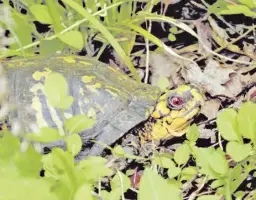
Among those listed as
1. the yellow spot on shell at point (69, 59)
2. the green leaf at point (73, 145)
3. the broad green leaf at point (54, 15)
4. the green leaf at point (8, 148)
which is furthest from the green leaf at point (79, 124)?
the broad green leaf at point (54, 15)

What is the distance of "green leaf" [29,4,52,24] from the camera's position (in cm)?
138

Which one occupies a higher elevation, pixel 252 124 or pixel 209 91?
pixel 252 124

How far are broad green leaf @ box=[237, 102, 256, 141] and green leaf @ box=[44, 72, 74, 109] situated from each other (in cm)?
35

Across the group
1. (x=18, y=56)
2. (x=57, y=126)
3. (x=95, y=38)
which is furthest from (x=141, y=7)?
(x=57, y=126)

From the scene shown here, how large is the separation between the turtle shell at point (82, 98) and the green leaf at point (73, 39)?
0.03 metres

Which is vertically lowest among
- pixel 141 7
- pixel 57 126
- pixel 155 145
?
pixel 155 145

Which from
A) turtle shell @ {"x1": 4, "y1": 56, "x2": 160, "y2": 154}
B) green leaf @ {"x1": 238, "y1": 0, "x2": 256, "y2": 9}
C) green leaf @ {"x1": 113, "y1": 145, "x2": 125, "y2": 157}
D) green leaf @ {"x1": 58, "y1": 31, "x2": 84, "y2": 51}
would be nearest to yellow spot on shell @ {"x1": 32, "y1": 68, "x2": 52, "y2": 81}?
turtle shell @ {"x1": 4, "y1": 56, "x2": 160, "y2": 154}

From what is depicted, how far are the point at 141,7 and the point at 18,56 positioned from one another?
0.45m

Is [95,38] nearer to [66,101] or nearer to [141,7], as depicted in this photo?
[141,7]

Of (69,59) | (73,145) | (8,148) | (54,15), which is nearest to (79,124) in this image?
(73,145)

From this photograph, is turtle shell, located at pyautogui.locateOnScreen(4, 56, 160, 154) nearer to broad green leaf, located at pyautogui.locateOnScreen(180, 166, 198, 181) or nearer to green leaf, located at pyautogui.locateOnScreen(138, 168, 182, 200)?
broad green leaf, located at pyautogui.locateOnScreen(180, 166, 198, 181)

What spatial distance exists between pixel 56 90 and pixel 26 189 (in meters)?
0.20

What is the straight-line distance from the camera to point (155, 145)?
4.49 feet

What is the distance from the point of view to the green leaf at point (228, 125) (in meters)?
1.08
